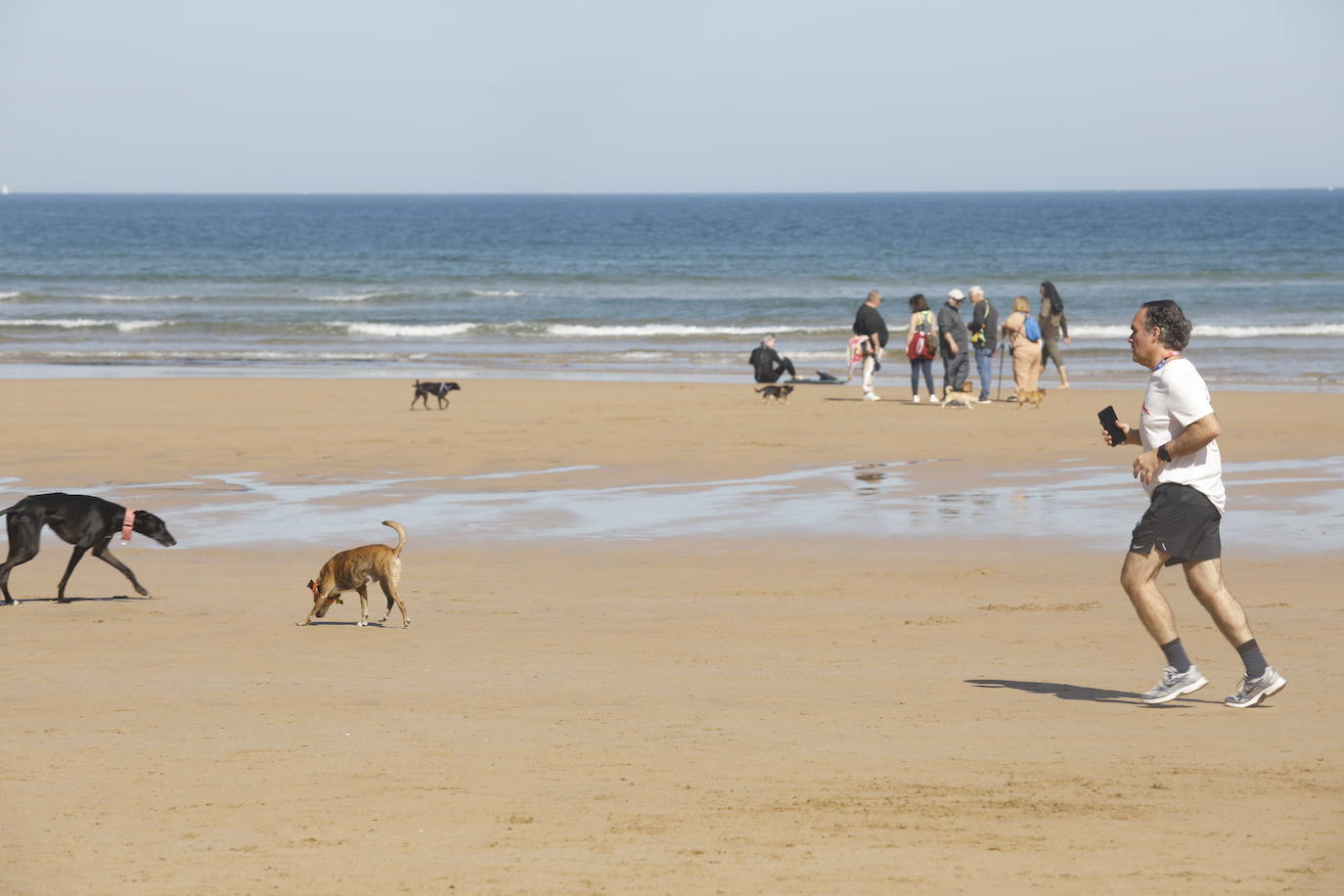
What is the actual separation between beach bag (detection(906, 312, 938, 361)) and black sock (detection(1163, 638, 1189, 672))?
47.9 ft

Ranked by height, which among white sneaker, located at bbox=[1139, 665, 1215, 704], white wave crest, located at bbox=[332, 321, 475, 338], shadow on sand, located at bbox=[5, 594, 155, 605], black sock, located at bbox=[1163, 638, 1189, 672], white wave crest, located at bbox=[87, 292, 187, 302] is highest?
white wave crest, located at bbox=[87, 292, 187, 302]

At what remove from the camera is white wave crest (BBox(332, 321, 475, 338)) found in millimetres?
39031

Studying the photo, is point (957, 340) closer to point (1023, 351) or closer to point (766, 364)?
point (1023, 351)

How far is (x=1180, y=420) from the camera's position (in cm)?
640

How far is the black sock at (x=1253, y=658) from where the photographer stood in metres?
6.58

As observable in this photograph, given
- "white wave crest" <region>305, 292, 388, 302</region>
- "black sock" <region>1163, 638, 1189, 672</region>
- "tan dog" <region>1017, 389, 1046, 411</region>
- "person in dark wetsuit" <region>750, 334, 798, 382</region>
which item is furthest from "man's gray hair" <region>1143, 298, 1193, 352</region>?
"white wave crest" <region>305, 292, 388, 302</region>

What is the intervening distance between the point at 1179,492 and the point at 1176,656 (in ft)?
2.50

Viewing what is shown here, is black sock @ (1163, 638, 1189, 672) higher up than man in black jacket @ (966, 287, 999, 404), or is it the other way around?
man in black jacket @ (966, 287, 999, 404)

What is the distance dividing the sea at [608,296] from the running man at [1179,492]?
63.2 ft

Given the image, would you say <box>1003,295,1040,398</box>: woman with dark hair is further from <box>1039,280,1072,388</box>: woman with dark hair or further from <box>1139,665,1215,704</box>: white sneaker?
<box>1139,665,1215,704</box>: white sneaker

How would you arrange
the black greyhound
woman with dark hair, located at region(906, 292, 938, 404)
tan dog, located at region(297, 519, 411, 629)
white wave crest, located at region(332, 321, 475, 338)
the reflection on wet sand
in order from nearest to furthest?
tan dog, located at region(297, 519, 411, 629) < the black greyhound < the reflection on wet sand < woman with dark hair, located at region(906, 292, 938, 404) < white wave crest, located at region(332, 321, 475, 338)

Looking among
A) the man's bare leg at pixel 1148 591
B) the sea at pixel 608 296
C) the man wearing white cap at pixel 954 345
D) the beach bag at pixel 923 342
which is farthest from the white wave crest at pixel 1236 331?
the man's bare leg at pixel 1148 591

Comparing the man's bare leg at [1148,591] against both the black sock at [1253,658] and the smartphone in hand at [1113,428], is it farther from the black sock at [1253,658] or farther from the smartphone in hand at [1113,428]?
the smartphone in hand at [1113,428]

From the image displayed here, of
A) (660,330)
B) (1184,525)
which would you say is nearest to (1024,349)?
(1184,525)
